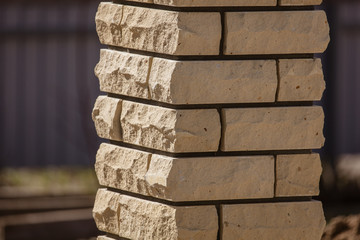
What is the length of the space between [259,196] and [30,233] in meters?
2.94

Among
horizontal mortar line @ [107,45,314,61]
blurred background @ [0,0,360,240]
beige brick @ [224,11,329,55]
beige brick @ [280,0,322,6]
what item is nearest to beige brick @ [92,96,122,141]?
horizontal mortar line @ [107,45,314,61]

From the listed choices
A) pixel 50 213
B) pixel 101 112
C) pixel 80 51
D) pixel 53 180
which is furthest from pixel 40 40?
pixel 101 112

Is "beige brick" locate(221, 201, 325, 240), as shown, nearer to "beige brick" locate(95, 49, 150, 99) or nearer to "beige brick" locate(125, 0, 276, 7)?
"beige brick" locate(95, 49, 150, 99)

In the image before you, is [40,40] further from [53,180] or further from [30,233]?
[30,233]

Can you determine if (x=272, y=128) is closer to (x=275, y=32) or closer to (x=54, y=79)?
(x=275, y=32)

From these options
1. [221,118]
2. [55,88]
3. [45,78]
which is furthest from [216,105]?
[45,78]

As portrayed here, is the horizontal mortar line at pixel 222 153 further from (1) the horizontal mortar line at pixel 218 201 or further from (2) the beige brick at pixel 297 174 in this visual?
(1) the horizontal mortar line at pixel 218 201

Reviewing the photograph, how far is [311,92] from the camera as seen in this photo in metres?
3.61

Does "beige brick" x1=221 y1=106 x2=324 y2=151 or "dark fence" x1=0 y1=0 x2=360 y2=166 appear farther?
"dark fence" x1=0 y1=0 x2=360 y2=166

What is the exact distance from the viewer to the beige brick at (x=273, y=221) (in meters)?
3.55

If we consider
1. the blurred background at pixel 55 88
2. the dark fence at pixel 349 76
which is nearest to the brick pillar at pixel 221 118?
the blurred background at pixel 55 88

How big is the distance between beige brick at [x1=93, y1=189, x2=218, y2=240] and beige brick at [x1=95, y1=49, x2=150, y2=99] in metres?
0.46

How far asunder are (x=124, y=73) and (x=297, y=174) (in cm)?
84

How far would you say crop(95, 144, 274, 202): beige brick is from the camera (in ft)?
11.3
